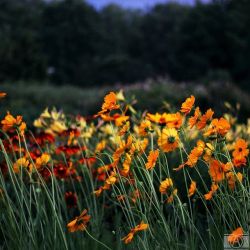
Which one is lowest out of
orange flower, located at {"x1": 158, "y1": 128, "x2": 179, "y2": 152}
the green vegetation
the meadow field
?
the green vegetation

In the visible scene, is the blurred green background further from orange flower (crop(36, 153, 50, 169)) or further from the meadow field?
orange flower (crop(36, 153, 50, 169))

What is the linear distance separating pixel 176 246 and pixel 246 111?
9.06 metres

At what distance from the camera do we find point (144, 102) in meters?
11.8

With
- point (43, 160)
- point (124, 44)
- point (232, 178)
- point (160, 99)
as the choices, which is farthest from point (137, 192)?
point (124, 44)

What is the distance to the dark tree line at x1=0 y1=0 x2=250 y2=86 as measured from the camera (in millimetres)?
30164

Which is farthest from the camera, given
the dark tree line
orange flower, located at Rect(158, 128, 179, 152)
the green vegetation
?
the dark tree line

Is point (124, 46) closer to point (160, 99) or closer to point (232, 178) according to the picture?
point (160, 99)

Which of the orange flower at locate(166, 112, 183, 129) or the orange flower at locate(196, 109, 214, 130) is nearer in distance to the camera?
the orange flower at locate(196, 109, 214, 130)

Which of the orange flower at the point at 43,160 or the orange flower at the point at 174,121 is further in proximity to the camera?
the orange flower at the point at 43,160

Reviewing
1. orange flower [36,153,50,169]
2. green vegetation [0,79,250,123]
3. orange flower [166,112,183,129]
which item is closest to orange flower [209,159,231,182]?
orange flower [166,112,183,129]

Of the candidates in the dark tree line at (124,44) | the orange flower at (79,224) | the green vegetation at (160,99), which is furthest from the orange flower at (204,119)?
the dark tree line at (124,44)

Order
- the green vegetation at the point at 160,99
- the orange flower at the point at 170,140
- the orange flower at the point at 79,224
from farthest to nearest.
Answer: the green vegetation at the point at 160,99 → the orange flower at the point at 170,140 → the orange flower at the point at 79,224

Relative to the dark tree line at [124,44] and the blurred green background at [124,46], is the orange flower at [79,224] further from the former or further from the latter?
the dark tree line at [124,44]

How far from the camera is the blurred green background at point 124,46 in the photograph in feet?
93.7
